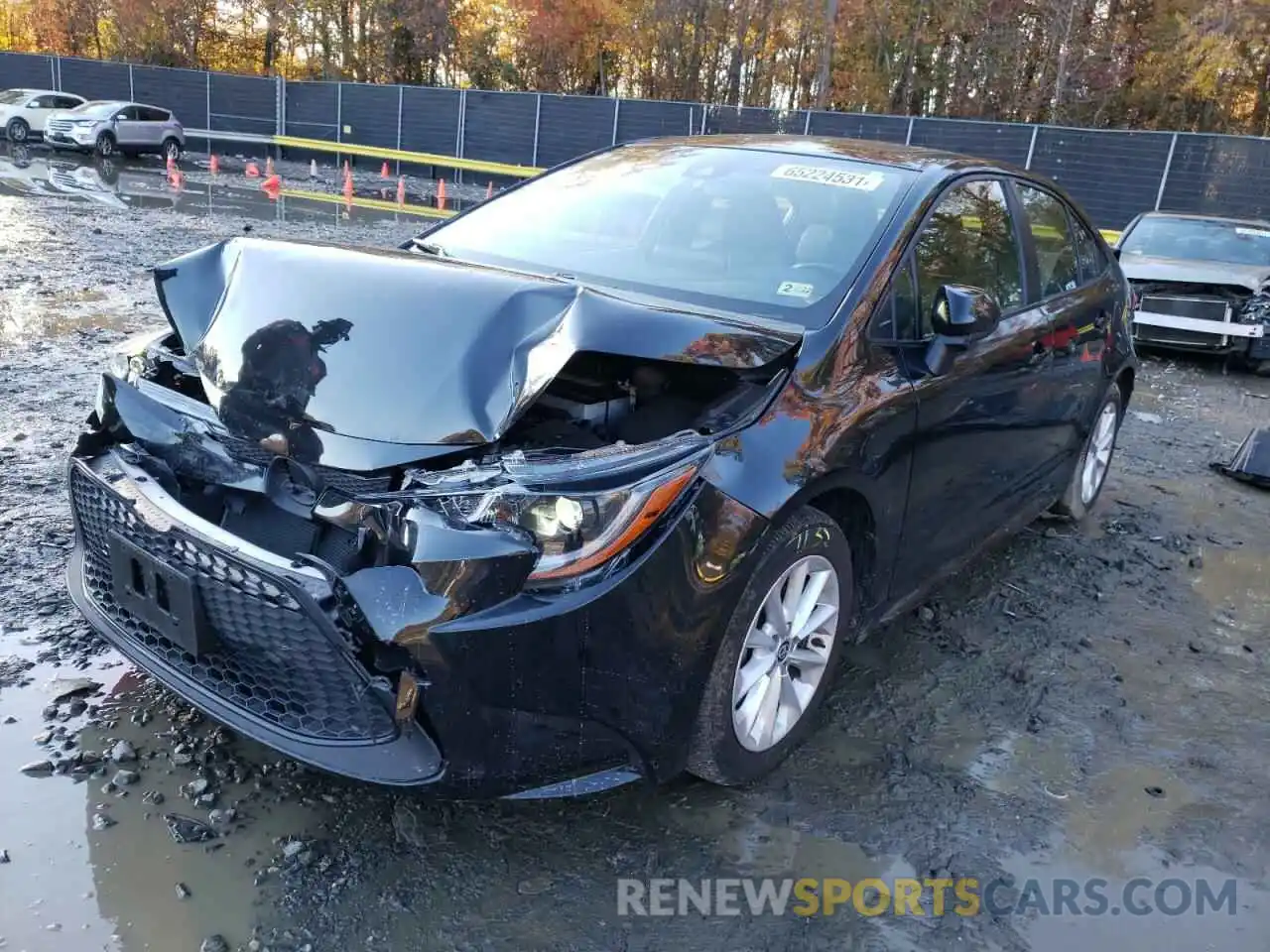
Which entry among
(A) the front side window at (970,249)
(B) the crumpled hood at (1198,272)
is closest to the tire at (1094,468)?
(A) the front side window at (970,249)

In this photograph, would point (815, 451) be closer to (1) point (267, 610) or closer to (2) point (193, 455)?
(1) point (267, 610)

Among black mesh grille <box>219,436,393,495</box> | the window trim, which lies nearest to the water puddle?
black mesh grille <box>219,436,393,495</box>

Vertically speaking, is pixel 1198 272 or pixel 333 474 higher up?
pixel 1198 272

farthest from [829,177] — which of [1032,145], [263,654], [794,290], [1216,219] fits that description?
[1032,145]

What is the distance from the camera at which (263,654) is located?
231 centimetres

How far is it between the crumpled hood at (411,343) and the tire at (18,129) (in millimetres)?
27836

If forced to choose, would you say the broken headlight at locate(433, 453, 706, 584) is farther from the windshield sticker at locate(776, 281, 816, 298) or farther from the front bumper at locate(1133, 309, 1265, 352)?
the front bumper at locate(1133, 309, 1265, 352)

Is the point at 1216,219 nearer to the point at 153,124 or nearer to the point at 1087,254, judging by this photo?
the point at 1087,254

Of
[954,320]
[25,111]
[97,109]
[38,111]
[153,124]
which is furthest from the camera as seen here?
[153,124]

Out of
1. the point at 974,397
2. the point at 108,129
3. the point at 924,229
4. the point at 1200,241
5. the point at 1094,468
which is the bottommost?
the point at 1094,468

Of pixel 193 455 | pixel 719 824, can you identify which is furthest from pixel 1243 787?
pixel 193 455

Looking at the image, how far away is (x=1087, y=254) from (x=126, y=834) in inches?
177

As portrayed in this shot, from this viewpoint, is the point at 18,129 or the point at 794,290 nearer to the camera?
the point at 794,290

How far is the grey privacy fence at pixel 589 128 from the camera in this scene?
19.4 m
